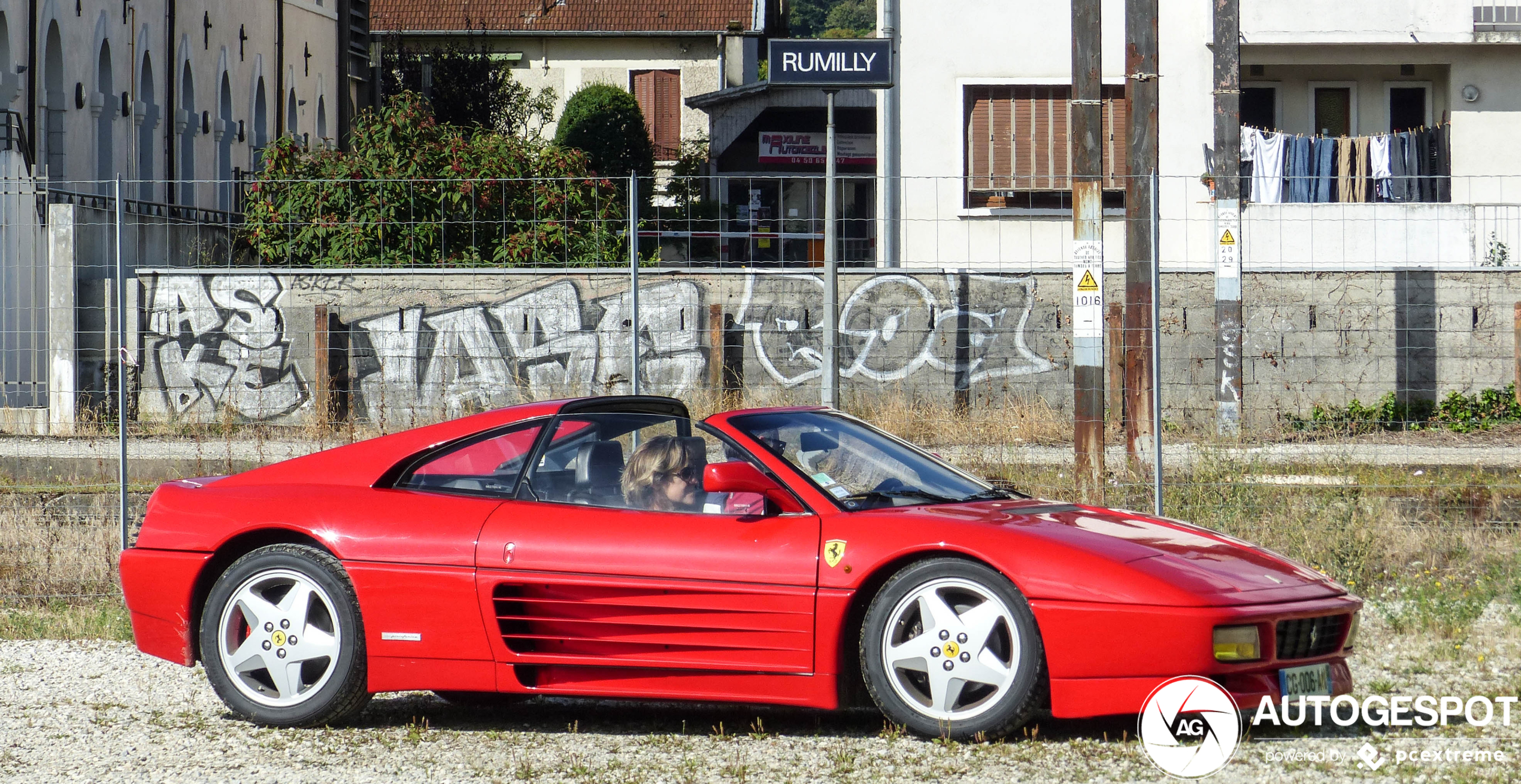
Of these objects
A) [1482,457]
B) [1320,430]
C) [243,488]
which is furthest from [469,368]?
[243,488]

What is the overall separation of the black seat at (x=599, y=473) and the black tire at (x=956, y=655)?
1.09 m

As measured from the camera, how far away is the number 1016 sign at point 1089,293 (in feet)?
31.3

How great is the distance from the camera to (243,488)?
594 centimetres

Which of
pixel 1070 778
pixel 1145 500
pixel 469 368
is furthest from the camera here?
pixel 469 368

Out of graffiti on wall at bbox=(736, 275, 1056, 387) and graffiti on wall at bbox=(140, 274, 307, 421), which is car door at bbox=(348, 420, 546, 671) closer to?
graffiti on wall at bbox=(736, 275, 1056, 387)

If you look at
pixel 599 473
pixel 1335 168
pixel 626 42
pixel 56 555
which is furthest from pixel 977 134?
pixel 626 42

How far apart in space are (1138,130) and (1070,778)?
20.9ft

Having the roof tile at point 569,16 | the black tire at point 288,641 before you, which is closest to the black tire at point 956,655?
the black tire at point 288,641

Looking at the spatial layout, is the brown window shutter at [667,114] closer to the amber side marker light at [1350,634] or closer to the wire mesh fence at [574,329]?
the wire mesh fence at [574,329]

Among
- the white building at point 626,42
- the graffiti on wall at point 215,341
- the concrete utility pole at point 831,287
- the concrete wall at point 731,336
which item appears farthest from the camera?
the white building at point 626,42

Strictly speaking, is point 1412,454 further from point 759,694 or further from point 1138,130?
point 759,694

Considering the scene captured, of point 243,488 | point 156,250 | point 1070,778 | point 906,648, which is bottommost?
point 1070,778

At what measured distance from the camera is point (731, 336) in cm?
1734

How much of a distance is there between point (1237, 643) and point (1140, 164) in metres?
5.82
